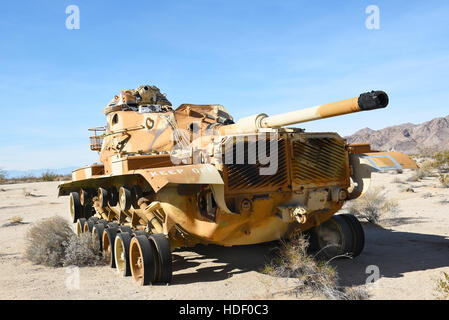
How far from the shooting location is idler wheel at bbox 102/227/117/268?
290 inches

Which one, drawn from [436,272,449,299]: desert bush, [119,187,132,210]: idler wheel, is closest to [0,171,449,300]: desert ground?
[436,272,449,299]: desert bush

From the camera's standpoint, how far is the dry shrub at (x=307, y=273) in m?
5.06

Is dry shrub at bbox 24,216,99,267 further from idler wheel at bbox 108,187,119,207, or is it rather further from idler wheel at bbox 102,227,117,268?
idler wheel at bbox 108,187,119,207

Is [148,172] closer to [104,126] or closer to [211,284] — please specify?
[211,284]

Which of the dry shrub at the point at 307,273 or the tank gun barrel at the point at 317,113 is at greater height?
the tank gun barrel at the point at 317,113

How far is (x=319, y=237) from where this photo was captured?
24.6 feet

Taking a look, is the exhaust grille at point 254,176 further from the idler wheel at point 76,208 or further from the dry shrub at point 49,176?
the dry shrub at point 49,176

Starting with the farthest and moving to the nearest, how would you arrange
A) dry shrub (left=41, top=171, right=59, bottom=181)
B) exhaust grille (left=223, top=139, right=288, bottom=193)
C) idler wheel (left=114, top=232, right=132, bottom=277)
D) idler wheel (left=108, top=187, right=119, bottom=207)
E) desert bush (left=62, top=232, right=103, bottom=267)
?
dry shrub (left=41, top=171, right=59, bottom=181)
idler wheel (left=108, top=187, right=119, bottom=207)
desert bush (left=62, top=232, right=103, bottom=267)
idler wheel (left=114, top=232, right=132, bottom=277)
exhaust grille (left=223, top=139, right=288, bottom=193)

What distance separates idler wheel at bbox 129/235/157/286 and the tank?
15mm

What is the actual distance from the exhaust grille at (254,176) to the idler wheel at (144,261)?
5.12ft

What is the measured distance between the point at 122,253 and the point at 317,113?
436 cm

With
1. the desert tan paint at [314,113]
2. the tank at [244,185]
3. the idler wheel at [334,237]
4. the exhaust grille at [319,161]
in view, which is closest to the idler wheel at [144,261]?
the tank at [244,185]

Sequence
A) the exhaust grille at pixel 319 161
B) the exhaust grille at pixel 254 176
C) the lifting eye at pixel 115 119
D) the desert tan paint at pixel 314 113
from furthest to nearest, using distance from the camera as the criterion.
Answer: the lifting eye at pixel 115 119 < the exhaust grille at pixel 319 161 < the exhaust grille at pixel 254 176 < the desert tan paint at pixel 314 113
